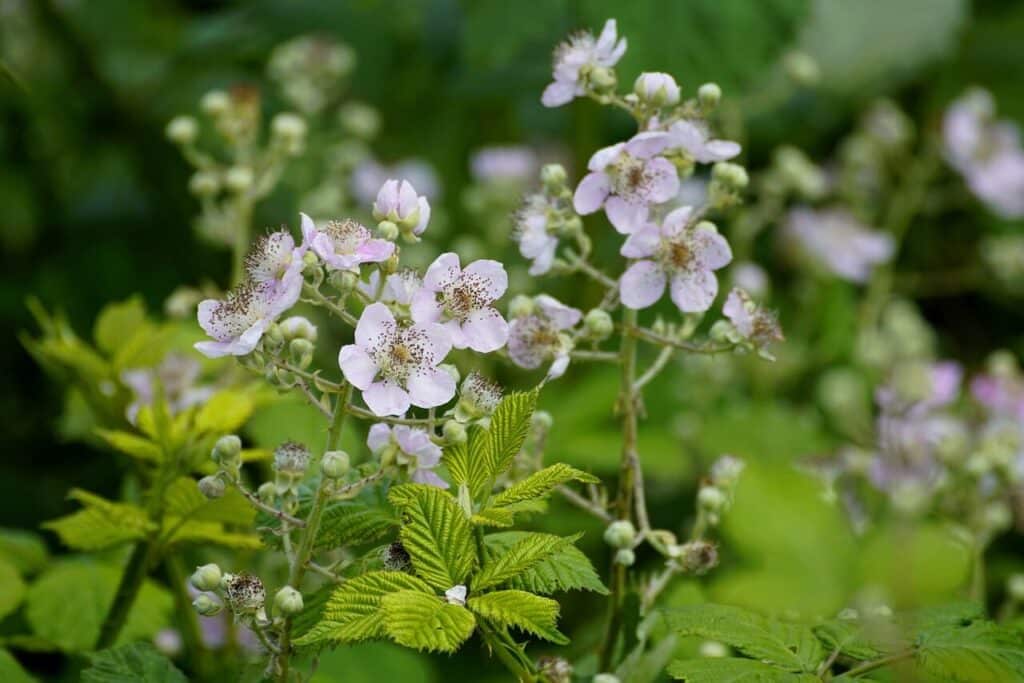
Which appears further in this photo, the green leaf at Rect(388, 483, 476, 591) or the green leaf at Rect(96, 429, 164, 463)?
the green leaf at Rect(96, 429, 164, 463)

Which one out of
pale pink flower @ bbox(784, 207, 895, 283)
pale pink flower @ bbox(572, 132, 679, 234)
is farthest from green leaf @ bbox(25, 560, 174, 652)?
pale pink flower @ bbox(784, 207, 895, 283)

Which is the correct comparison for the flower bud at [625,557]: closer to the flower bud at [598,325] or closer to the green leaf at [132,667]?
the flower bud at [598,325]

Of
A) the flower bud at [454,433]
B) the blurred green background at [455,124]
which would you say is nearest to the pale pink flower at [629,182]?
the flower bud at [454,433]

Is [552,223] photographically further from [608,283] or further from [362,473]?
[362,473]

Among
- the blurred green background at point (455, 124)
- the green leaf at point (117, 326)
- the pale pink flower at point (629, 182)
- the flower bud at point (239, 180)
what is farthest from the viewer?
the blurred green background at point (455, 124)

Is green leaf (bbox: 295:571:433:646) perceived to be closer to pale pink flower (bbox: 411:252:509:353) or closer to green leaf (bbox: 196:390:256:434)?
pale pink flower (bbox: 411:252:509:353)

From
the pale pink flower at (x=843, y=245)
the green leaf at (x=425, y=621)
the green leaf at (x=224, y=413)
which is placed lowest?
the green leaf at (x=425, y=621)
